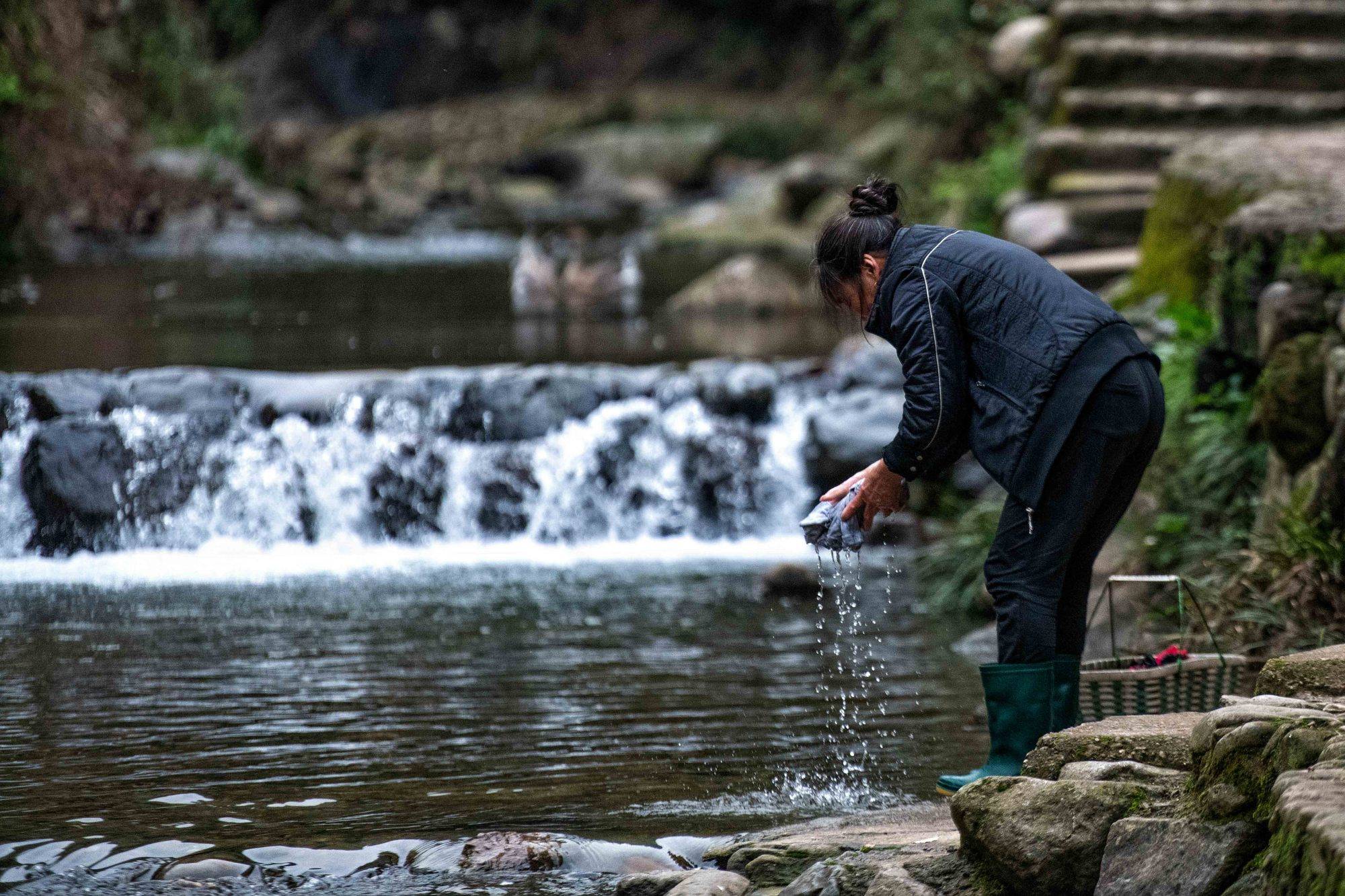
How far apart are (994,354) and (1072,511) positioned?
463mm

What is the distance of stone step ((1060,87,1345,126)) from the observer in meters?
12.8

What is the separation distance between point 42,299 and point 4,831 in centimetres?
1254

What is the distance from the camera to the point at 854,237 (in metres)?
4.53

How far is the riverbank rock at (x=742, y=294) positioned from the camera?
56.0 feet

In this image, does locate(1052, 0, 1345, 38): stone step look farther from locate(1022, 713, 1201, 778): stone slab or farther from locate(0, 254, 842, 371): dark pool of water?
locate(1022, 713, 1201, 778): stone slab

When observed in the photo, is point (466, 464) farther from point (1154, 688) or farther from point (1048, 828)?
point (1048, 828)

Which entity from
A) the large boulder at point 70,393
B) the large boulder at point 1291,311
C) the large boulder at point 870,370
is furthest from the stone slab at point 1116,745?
the large boulder at point 70,393

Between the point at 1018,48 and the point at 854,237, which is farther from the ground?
the point at 1018,48

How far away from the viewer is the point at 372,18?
4606cm

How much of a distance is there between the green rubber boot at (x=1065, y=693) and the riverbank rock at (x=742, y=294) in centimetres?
1244

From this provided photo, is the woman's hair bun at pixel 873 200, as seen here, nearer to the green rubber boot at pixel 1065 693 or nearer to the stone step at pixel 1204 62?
the green rubber boot at pixel 1065 693

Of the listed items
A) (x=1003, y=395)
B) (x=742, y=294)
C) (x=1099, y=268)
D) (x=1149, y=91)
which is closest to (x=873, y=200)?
(x=1003, y=395)

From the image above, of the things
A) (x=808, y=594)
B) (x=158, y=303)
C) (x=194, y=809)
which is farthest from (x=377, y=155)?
(x=194, y=809)

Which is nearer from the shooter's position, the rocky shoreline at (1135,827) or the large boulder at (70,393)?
the rocky shoreline at (1135,827)
